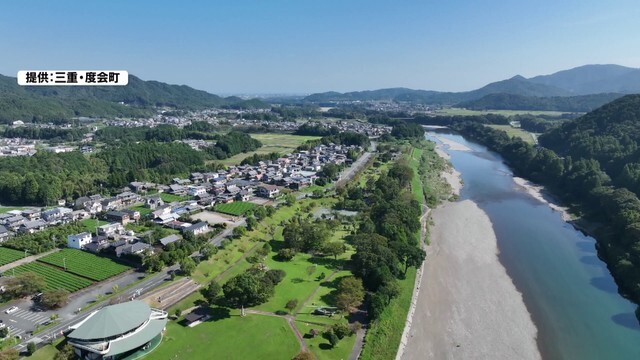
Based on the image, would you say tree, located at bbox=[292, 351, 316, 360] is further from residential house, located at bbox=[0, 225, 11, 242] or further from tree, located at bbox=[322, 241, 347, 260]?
residential house, located at bbox=[0, 225, 11, 242]

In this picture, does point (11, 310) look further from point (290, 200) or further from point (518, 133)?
point (518, 133)

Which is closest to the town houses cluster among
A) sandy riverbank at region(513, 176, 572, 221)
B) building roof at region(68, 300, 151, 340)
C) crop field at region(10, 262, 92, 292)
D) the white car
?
crop field at region(10, 262, 92, 292)

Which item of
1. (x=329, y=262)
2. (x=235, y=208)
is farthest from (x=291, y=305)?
(x=235, y=208)

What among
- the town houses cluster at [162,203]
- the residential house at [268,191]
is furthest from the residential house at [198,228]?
the residential house at [268,191]

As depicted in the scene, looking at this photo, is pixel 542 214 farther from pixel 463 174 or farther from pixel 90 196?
pixel 90 196

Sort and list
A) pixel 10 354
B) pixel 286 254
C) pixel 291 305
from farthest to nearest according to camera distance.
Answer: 1. pixel 286 254
2. pixel 291 305
3. pixel 10 354

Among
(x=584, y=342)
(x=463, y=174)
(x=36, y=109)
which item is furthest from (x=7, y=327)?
(x=36, y=109)
